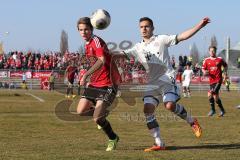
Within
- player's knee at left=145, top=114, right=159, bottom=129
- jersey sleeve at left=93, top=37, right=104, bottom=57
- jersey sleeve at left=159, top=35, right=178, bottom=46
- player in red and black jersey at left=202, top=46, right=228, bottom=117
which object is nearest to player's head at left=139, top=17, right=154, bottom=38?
jersey sleeve at left=159, top=35, right=178, bottom=46

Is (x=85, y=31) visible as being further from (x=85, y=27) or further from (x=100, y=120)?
(x=100, y=120)

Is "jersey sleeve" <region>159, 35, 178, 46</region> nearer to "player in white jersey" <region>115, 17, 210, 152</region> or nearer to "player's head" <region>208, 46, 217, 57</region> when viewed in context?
"player in white jersey" <region>115, 17, 210, 152</region>

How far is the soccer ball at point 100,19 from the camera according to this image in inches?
406

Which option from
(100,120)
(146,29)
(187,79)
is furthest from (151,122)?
(187,79)

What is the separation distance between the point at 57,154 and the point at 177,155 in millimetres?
2064

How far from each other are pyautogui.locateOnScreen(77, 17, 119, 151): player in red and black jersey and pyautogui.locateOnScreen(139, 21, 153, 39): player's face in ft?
2.55

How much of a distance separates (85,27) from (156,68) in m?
1.62

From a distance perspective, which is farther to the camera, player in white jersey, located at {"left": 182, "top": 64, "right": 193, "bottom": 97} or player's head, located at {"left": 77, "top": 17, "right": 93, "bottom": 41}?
player in white jersey, located at {"left": 182, "top": 64, "right": 193, "bottom": 97}

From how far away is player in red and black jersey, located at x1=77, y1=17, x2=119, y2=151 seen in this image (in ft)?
31.7

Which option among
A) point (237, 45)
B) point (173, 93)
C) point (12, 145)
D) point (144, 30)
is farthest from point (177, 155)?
point (237, 45)

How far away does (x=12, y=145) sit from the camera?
10547 millimetres

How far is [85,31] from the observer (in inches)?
386

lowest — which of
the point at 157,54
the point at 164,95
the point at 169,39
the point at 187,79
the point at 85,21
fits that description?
the point at 187,79

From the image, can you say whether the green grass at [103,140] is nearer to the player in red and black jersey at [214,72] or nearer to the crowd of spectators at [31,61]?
the player in red and black jersey at [214,72]
